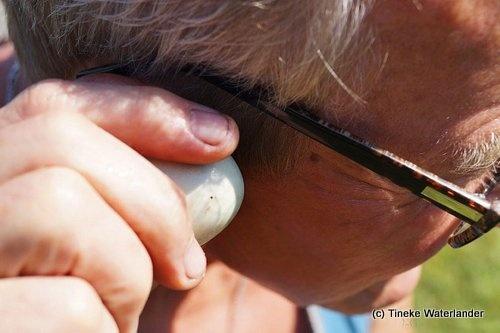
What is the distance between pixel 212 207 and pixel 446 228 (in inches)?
20.2

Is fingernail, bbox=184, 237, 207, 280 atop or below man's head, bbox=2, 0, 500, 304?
below

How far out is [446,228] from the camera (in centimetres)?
132

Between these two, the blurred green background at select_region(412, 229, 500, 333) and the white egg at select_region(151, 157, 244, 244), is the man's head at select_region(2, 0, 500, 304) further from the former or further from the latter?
the blurred green background at select_region(412, 229, 500, 333)

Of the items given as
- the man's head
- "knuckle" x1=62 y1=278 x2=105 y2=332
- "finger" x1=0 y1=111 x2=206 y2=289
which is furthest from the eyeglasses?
"knuckle" x1=62 y1=278 x2=105 y2=332

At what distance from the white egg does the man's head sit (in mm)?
80

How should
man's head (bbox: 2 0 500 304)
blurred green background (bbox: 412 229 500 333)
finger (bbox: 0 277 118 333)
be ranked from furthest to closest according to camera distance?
blurred green background (bbox: 412 229 500 333)
man's head (bbox: 2 0 500 304)
finger (bbox: 0 277 118 333)

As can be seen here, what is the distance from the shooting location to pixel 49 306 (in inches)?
32.5

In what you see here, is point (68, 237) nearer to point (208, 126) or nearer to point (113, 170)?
point (113, 170)

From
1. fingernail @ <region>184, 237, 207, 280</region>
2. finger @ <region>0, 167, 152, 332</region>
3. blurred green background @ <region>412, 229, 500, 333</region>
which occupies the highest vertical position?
finger @ <region>0, 167, 152, 332</region>

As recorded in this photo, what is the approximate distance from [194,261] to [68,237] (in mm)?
205

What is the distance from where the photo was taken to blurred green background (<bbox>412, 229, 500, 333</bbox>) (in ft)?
9.77

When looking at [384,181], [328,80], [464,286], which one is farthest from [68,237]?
[464,286]

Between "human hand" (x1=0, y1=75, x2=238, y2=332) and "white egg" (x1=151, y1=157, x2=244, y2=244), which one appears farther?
"white egg" (x1=151, y1=157, x2=244, y2=244)

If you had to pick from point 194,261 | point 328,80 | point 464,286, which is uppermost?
point 328,80
